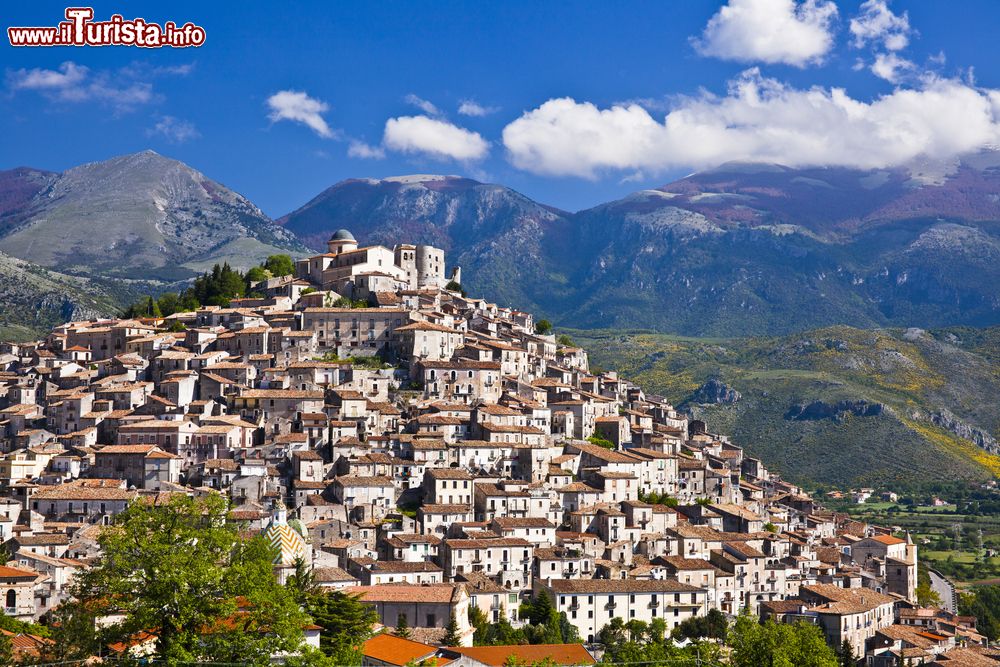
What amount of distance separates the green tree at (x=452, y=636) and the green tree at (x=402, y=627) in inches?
67.6

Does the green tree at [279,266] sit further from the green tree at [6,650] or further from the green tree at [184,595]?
the green tree at [184,595]

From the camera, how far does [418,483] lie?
2948 inches

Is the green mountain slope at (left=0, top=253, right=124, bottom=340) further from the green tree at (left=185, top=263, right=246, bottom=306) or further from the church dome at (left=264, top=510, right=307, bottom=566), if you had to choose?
the church dome at (left=264, top=510, right=307, bottom=566)

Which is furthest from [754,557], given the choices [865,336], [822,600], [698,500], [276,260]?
[865,336]

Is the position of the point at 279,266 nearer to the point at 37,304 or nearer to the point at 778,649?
the point at 37,304

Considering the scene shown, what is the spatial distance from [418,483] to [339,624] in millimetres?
25119

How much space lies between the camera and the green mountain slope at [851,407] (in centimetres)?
15288

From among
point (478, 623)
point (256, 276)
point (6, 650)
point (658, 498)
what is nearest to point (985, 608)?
point (658, 498)

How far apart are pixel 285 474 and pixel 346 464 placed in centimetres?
357

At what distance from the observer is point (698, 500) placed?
281ft

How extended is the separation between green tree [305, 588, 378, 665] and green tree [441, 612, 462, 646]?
4.56m

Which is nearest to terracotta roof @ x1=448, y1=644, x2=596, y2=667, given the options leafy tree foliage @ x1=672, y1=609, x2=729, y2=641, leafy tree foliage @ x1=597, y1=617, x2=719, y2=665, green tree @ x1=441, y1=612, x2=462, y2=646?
green tree @ x1=441, y1=612, x2=462, y2=646

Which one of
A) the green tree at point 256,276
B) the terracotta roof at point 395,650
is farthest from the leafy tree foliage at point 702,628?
the green tree at point 256,276

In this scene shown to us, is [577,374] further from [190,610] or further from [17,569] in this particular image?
[190,610]
